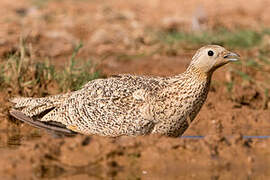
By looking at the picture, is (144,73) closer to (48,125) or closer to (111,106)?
(48,125)

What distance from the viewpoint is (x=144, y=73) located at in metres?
10.2

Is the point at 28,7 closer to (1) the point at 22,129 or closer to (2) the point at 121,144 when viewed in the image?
(1) the point at 22,129

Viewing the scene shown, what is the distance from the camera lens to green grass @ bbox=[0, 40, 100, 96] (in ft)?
27.4

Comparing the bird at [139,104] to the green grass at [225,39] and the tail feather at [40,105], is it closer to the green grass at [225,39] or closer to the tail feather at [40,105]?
the tail feather at [40,105]

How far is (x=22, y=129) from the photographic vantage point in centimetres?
801

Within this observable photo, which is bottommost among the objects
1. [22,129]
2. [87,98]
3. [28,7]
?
[22,129]

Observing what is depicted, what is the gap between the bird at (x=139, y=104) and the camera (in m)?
6.45

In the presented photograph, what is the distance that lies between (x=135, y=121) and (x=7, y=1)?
10039 mm

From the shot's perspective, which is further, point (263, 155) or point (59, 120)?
point (59, 120)

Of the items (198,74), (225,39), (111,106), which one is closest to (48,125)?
(111,106)

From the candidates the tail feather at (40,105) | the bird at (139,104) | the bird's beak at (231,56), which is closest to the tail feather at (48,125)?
the bird at (139,104)

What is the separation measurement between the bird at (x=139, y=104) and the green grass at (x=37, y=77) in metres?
1.46

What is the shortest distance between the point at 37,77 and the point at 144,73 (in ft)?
6.95

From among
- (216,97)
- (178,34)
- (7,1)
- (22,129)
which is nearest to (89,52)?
(178,34)
